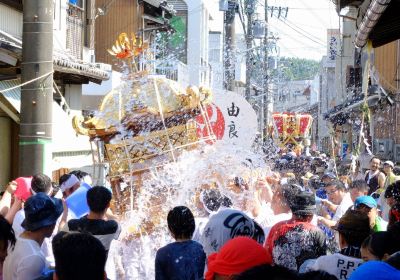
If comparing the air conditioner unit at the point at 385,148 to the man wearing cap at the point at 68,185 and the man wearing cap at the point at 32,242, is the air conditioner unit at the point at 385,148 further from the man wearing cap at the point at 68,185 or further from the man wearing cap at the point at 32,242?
the man wearing cap at the point at 32,242

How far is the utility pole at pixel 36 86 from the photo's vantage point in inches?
263

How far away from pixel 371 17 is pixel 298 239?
3059 mm

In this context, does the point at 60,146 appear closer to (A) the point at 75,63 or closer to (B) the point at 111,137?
(A) the point at 75,63

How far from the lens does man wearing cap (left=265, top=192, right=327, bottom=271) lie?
15.7 feet

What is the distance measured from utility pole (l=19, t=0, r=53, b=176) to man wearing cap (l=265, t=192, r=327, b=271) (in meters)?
2.99

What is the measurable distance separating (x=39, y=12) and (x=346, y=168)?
13.3 meters

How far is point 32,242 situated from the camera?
402 centimetres

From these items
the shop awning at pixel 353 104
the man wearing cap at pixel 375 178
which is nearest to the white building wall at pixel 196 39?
the shop awning at pixel 353 104

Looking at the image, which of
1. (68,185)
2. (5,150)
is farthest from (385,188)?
(5,150)

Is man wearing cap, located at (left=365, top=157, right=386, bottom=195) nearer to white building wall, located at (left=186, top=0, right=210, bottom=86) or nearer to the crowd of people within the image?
the crowd of people

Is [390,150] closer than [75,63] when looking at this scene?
No

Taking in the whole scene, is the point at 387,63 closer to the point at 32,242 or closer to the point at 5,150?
the point at 5,150

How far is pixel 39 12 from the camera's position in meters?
6.64

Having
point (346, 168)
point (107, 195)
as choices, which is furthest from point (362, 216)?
point (346, 168)
